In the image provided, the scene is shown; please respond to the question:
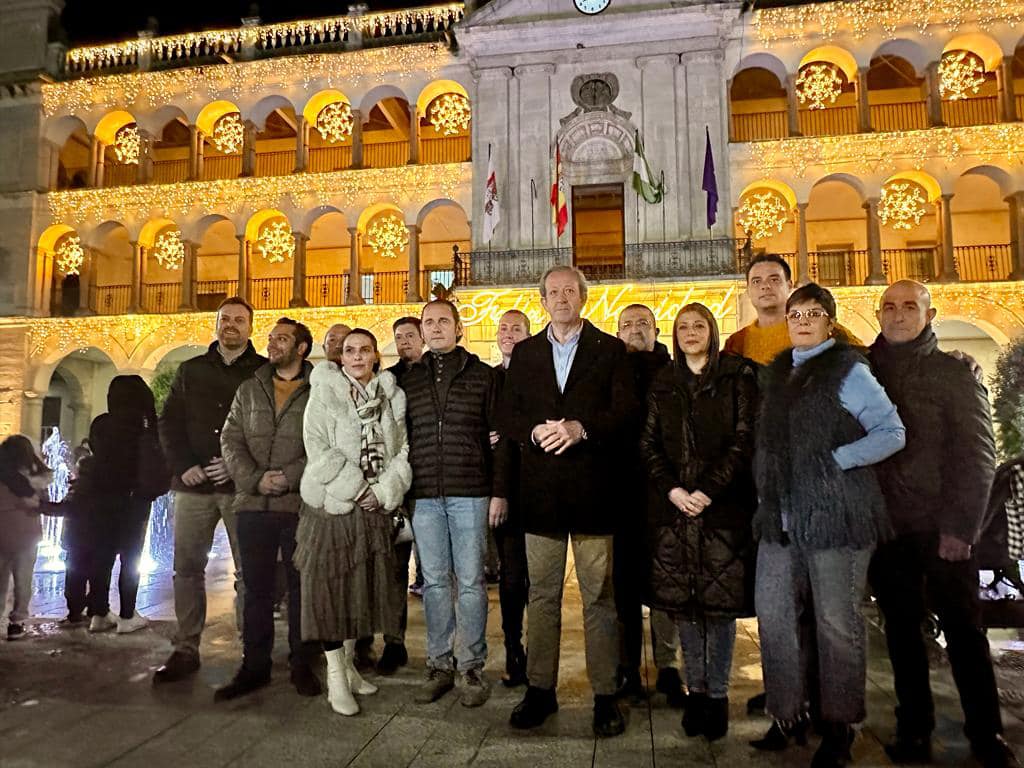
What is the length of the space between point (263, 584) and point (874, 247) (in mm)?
16699

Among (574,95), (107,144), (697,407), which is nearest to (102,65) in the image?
(107,144)

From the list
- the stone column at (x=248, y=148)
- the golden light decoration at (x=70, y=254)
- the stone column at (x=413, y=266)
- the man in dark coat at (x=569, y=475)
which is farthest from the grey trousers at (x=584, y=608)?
the golden light decoration at (x=70, y=254)

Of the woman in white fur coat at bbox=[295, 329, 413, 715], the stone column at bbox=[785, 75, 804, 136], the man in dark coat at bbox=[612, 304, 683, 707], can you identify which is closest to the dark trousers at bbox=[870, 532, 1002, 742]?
the man in dark coat at bbox=[612, 304, 683, 707]

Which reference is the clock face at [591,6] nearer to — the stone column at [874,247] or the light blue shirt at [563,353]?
the stone column at [874,247]

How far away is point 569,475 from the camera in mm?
3436

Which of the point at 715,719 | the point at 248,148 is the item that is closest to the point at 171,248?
the point at 248,148

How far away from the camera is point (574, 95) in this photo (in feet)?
53.6

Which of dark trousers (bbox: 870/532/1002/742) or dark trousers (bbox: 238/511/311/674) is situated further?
dark trousers (bbox: 238/511/311/674)

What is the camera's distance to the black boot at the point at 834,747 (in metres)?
2.88

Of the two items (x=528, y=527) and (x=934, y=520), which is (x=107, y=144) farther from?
(x=934, y=520)

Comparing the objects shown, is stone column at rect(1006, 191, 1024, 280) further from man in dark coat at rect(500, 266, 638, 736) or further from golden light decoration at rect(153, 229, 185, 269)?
golden light decoration at rect(153, 229, 185, 269)

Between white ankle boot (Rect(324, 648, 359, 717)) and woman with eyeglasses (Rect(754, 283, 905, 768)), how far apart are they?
6.96 feet

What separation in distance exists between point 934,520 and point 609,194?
1570 cm

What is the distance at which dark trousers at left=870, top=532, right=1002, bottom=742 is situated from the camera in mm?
3102
